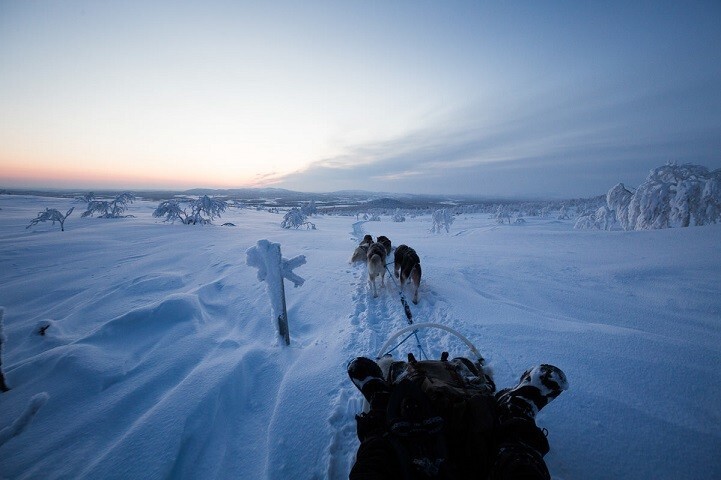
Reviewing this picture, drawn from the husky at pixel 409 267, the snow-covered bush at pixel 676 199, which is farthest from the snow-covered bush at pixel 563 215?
the husky at pixel 409 267

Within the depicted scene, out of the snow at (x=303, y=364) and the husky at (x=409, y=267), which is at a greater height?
the husky at (x=409, y=267)

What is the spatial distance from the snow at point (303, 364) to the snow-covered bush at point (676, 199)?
13377mm

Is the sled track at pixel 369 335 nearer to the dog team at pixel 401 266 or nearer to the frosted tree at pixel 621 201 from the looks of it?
the dog team at pixel 401 266

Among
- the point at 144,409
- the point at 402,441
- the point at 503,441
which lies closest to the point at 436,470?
the point at 402,441

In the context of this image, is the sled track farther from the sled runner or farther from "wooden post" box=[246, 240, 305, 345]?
"wooden post" box=[246, 240, 305, 345]

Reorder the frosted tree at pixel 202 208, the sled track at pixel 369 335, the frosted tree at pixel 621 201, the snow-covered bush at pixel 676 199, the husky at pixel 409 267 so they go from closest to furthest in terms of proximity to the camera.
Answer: the sled track at pixel 369 335
the husky at pixel 409 267
the snow-covered bush at pixel 676 199
the frosted tree at pixel 621 201
the frosted tree at pixel 202 208

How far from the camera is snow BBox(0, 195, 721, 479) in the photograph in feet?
7.13

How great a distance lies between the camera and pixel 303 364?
3500 millimetres

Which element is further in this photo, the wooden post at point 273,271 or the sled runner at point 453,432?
the wooden post at point 273,271

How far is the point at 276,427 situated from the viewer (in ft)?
8.23

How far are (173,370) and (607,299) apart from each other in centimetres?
768

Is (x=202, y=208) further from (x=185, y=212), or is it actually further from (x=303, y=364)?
(x=303, y=364)

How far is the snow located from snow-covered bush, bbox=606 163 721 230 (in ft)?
43.9

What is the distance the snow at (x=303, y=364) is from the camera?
2.17 meters
